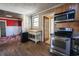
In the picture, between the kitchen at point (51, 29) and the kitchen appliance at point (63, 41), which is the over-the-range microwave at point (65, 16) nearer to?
the kitchen at point (51, 29)

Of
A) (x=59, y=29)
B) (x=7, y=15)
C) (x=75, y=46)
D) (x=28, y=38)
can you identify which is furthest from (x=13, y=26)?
(x=75, y=46)

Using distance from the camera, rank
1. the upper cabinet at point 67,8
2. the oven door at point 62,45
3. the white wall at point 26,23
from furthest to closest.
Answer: the white wall at point 26,23 → the oven door at point 62,45 → the upper cabinet at point 67,8

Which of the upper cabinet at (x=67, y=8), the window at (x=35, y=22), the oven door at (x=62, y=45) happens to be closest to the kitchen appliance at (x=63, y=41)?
the oven door at (x=62, y=45)

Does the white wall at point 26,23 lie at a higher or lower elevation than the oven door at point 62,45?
higher

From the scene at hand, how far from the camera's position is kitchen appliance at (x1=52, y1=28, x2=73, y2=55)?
5.25 feet

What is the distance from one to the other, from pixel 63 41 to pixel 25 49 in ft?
2.40

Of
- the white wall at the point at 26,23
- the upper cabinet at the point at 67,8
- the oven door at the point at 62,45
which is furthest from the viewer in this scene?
the white wall at the point at 26,23

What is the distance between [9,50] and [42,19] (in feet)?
2.81

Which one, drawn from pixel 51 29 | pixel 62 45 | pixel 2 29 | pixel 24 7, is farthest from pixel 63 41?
pixel 2 29

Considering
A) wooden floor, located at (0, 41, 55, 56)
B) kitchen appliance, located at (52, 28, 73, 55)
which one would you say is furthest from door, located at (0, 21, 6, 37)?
kitchen appliance, located at (52, 28, 73, 55)

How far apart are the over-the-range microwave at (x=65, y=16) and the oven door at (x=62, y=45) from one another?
35cm

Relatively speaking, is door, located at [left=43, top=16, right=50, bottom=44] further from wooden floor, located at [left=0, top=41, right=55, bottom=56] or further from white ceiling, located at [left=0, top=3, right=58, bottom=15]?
white ceiling, located at [left=0, top=3, right=58, bottom=15]

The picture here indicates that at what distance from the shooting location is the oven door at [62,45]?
64.1 inches

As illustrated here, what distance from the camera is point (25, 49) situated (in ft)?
5.66
